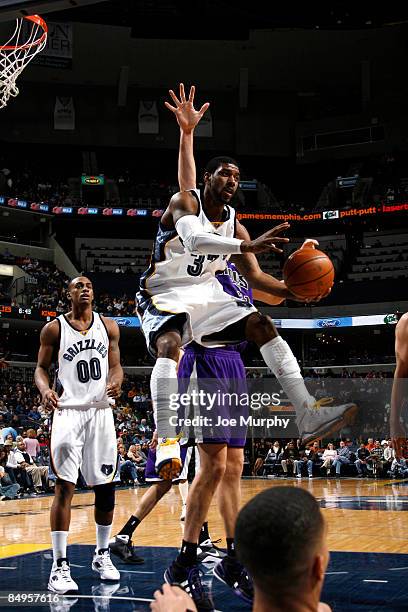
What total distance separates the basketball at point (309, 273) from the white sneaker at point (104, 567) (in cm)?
214

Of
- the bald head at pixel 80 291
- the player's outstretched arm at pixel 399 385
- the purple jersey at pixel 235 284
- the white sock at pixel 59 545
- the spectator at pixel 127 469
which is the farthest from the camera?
the spectator at pixel 127 469

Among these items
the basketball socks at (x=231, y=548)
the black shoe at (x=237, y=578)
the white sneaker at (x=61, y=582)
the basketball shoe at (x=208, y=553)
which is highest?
the basketball socks at (x=231, y=548)

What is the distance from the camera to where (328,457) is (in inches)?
699

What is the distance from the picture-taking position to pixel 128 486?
52.4 ft

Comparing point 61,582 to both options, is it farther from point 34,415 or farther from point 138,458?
point 34,415

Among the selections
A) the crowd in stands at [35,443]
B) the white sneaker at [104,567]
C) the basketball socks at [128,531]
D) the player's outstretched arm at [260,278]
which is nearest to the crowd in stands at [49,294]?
the crowd in stands at [35,443]

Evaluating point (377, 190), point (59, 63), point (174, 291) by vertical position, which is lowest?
point (174, 291)

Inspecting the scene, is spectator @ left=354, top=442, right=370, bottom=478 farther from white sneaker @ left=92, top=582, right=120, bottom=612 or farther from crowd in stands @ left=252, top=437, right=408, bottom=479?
white sneaker @ left=92, top=582, right=120, bottom=612

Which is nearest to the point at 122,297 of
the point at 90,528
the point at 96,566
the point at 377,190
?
the point at 377,190

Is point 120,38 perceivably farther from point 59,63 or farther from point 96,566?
point 96,566

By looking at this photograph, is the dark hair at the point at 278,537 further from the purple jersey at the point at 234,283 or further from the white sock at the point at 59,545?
the white sock at the point at 59,545

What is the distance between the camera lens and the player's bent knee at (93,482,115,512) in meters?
4.92

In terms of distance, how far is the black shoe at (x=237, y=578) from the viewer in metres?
3.95

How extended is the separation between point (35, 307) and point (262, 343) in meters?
24.3
